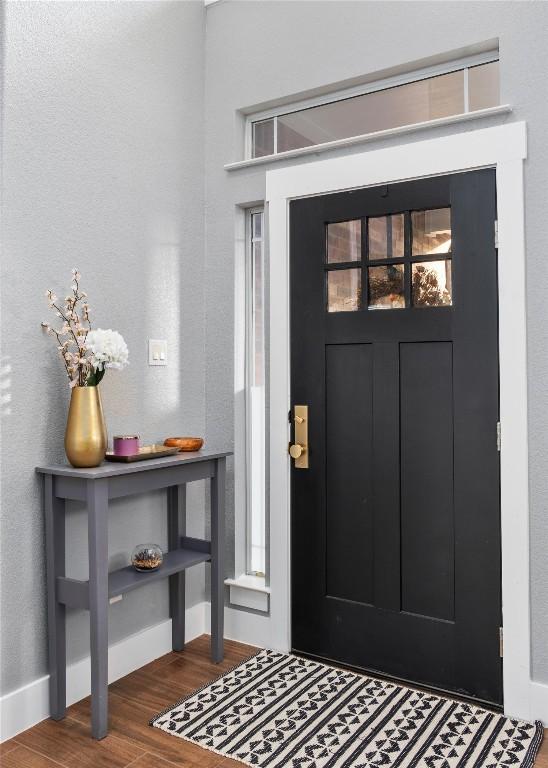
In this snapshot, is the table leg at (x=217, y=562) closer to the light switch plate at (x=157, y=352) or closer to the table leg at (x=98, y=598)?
the light switch plate at (x=157, y=352)

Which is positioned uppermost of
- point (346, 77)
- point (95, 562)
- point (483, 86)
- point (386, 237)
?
point (346, 77)

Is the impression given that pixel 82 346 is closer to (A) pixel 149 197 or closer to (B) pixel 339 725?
(A) pixel 149 197

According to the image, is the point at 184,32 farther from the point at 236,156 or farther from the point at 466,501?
the point at 466,501

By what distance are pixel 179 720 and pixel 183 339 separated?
5.13 feet

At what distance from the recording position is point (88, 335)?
227 cm

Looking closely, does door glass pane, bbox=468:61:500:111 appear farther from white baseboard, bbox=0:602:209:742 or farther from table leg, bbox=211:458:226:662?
white baseboard, bbox=0:602:209:742

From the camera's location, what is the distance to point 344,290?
268 centimetres

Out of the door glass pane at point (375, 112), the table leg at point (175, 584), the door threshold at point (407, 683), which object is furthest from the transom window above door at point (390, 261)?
the door threshold at point (407, 683)

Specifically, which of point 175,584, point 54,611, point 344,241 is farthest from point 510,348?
point 54,611

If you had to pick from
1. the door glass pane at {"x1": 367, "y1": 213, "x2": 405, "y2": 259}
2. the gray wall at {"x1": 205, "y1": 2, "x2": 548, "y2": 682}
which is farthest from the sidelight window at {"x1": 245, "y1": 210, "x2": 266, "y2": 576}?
the door glass pane at {"x1": 367, "y1": 213, "x2": 405, "y2": 259}

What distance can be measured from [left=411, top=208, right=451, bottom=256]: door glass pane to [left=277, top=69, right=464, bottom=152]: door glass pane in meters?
0.41

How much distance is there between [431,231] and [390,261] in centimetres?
19

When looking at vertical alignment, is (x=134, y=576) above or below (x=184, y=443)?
below

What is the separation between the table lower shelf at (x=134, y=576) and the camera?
7.24 ft
